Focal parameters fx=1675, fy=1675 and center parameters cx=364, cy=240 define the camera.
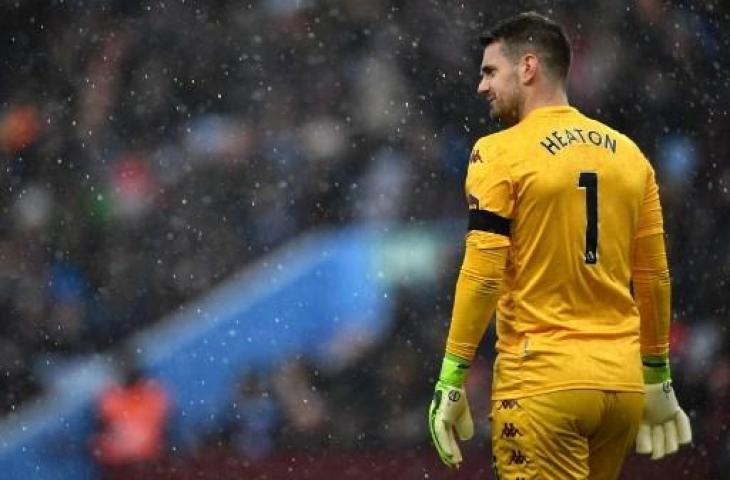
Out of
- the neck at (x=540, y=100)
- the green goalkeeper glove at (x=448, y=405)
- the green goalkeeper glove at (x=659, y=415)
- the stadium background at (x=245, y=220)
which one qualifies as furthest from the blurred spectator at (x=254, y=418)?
the neck at (x=540, y=100)

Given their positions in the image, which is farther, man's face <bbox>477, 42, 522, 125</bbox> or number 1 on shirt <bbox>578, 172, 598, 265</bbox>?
man's face <bbox>477, 42, 522, 125</bbox>

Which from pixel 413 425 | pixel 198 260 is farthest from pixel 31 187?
pixel 413 425

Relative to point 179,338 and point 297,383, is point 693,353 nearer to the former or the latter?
point 297,383

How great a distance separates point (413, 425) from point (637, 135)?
1.47 m

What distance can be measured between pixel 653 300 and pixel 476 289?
59 centimetres

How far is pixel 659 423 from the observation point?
442cm

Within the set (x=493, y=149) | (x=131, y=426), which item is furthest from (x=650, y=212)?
(x=131, y=426)

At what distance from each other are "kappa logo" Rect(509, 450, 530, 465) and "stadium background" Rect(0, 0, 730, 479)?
239cm

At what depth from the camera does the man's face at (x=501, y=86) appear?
4219 mm

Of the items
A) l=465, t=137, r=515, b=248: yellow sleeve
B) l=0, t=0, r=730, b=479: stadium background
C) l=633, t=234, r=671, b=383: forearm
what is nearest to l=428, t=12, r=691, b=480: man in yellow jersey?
l=465, t=137, r=515, b=248: yellow sleeve

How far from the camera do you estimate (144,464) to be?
646cm

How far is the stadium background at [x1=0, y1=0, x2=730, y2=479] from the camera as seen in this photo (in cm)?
639

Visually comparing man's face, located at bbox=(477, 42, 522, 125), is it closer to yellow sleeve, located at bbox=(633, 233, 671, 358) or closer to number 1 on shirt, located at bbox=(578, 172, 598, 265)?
number 1 on shirt, located at bbox=(578, 172, 598, 265)

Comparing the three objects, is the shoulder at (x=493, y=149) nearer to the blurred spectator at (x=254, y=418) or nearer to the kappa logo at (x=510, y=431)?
the kappa logo at (x=510, y=431)
